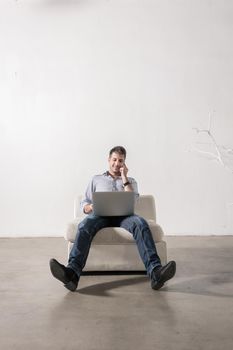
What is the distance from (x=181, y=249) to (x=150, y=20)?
2870mm

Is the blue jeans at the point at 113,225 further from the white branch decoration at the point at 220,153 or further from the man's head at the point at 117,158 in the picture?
the white branch decoration at the point at 220,153

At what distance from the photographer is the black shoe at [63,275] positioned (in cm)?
286

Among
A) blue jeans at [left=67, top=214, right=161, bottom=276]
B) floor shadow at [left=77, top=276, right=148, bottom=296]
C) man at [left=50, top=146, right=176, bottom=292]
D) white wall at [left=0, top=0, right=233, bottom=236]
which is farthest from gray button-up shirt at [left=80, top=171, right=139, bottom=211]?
white wall at [left=0, top=0, right=233, bottom=236]

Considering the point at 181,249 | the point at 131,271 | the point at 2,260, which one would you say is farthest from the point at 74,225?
the point at 181,249

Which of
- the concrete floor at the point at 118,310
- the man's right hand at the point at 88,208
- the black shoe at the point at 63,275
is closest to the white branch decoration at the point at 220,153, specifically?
the concrete floor at the point at 118,310

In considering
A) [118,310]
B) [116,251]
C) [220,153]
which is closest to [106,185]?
[116,251]

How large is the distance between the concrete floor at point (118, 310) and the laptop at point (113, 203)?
477mm

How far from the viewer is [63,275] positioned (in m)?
2.88

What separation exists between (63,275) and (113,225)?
700 millimetres

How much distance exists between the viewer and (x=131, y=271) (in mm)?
3486

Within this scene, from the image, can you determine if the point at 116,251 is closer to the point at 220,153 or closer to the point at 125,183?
the point at 125,183

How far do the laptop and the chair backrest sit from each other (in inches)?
23.4

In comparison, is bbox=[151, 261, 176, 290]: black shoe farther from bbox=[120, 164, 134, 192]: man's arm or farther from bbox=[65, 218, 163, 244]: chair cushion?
bbox=[120, 164, 134, 192]: man's arm

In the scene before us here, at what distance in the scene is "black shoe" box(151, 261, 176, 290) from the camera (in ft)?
9.27
